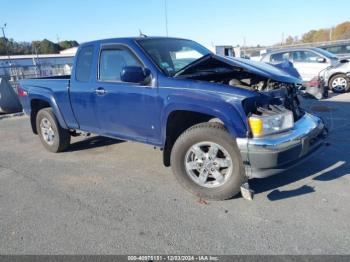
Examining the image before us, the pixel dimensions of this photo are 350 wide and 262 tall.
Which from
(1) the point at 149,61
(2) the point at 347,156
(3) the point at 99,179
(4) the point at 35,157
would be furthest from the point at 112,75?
(2) the point at 347,156

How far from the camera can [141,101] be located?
4.25 m

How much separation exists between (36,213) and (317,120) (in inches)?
141

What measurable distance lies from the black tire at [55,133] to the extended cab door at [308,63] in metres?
8.68

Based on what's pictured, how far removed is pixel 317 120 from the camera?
4.28 m

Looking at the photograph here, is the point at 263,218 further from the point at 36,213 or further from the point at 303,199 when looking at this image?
the point at 36,213

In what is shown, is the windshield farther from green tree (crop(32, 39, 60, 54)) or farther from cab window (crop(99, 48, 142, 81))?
green tree (crop(32, 39, 60, 54))

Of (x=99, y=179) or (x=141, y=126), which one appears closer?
(x=141, y=126)

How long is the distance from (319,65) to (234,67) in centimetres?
833

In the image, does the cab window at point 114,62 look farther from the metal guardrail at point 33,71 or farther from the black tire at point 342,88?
the metal guardrail at point 33,71

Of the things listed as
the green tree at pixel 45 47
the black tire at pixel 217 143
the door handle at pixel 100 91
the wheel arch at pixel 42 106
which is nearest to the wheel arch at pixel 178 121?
the black tire at pixel 217 143

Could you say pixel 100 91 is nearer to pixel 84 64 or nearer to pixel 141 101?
pixel 84 64

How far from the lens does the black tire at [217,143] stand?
3.62 m

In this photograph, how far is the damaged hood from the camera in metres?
3.93

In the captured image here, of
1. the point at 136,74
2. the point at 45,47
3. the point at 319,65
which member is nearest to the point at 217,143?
the point at 136,74
